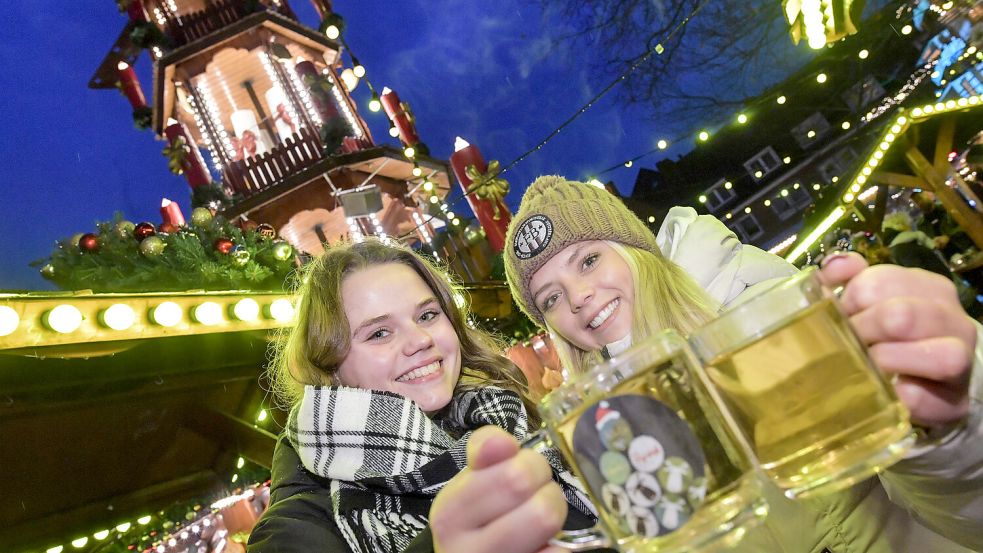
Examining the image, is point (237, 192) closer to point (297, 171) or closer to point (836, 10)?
point (297, 171)

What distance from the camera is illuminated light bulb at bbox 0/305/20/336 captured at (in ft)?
7.04

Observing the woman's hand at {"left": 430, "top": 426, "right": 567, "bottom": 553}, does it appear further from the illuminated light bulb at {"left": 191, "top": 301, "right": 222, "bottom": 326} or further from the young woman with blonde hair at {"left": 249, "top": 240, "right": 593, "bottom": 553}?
the illuminated light bulb at {"left": 191, "top": 301, "right": 222, "bottom": 326}

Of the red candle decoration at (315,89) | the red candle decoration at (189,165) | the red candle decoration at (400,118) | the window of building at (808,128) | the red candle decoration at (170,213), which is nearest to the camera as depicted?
the red candle decoration at (170,213)

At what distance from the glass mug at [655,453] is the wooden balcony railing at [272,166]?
35.2 feet

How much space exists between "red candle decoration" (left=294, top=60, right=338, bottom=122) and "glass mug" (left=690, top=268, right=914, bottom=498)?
1137cm

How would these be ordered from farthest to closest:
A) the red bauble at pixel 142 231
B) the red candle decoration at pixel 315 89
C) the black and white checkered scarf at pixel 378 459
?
the red candle decoration at pixel 315 89
the red bauble at pixel 142 231
the black and white checkered scarf at pixel 378 459

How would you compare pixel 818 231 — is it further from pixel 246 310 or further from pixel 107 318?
pixel 107 318

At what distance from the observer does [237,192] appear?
1060cm

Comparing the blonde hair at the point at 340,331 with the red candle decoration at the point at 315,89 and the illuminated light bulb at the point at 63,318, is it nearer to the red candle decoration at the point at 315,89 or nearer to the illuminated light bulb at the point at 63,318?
the illuminated light bulb at the point at 63,318

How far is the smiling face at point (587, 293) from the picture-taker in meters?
2.15

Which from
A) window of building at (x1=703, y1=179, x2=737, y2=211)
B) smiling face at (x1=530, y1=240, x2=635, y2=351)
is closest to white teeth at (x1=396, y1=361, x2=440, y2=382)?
smiling face at (x1=530, y1=240, x2=635, y2=351)

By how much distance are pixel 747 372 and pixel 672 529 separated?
254 mm

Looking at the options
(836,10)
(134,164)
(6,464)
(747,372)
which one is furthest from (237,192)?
(134,164)

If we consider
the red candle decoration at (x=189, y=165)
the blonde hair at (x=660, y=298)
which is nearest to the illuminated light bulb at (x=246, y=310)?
the blonde hair at (x=660, y=298)
